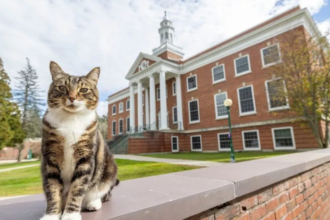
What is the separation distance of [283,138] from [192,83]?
38.1ft

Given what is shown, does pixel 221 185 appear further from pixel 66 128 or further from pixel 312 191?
pixel 312 191

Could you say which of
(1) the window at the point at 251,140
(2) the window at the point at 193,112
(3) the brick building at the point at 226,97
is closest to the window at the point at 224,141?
(3) the brick building at the point at 226,97

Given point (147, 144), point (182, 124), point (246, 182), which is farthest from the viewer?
point (182, 124)

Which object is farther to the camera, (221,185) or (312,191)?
(312,191)

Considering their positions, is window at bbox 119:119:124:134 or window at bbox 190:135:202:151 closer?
window at bbox 190:135:202:151

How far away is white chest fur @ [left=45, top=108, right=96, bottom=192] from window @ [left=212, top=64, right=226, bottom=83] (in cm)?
2058

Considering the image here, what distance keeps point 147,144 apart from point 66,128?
18858 mm

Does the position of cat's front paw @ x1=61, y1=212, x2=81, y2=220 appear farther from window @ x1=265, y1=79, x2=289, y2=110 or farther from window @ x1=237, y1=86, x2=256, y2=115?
window @ x1=237, y1=86, x2=256, y2=115

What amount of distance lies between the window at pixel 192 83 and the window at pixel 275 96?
27.3 feet

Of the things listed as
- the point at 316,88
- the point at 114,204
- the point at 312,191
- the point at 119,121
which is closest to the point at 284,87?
the point at 316,88

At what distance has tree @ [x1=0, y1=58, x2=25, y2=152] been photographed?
18.3 metres

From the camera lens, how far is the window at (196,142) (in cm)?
2161

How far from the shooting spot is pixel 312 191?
2801mm

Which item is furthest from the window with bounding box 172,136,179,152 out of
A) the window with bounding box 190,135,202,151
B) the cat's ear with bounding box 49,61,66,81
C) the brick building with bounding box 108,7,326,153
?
the cat's ear with bounding box 49,61,66,81
